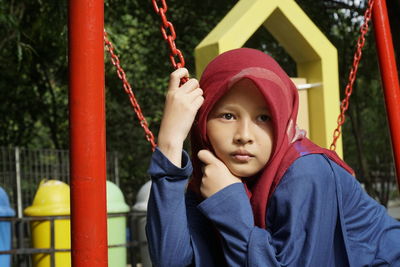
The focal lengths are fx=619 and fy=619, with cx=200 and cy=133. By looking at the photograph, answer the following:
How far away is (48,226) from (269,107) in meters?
3.59

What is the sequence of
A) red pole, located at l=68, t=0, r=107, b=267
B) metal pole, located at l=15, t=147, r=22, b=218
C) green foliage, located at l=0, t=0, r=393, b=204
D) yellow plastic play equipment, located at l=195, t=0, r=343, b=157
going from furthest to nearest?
green foliage, located at l=0, t=0, r=393, b=204
metal pole, located at l=15, t=147, r=22, b=218
yellow plastic play equipment, located at l=195, t=0, r=343, b=157
red pole, located at l=68, t=0, r=107, b=267

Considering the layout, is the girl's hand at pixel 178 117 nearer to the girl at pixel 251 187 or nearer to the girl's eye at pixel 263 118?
the girl at pixel 251 187

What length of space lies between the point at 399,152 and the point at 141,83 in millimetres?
11172

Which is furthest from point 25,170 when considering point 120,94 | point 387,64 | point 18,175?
point 387,64

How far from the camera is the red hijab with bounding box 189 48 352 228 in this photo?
5.32ft

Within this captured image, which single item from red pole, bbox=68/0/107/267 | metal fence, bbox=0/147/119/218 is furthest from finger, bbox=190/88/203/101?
metal fence, bbox=0/147/119/218

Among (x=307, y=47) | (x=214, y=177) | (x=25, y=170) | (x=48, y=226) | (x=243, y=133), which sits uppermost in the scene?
(x=307, y=47)

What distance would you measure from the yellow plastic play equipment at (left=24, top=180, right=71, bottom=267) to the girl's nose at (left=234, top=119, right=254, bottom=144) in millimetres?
3449

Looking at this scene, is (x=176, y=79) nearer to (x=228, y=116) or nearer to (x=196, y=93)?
(x=196, y=93)

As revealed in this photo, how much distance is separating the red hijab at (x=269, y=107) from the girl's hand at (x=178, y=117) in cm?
4

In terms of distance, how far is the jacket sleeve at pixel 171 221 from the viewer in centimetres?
160

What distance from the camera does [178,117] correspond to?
168cm

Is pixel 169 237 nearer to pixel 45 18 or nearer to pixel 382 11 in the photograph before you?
pixel 382 11

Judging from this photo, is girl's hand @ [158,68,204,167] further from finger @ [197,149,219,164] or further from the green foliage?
the green foliage
